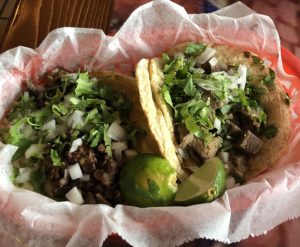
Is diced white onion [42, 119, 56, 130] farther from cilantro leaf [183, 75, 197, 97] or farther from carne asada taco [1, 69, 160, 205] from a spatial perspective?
cilantro leaf [183, 75, 197, 97]

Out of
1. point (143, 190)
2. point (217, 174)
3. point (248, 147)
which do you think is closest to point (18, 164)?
point (143, 190)

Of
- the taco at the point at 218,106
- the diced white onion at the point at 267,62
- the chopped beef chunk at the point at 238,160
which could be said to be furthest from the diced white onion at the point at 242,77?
the chopped beef chunk at the point at 238,160

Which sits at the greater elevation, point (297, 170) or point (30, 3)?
point (30, 3)

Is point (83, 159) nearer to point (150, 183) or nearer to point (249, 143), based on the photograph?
point (150, 183)

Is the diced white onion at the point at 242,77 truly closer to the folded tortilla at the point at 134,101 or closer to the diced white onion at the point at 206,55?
the diced white onion at the point at 206,55

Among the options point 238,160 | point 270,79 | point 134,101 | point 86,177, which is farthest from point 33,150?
point 270,79

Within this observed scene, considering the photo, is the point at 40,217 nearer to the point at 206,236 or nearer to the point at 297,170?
the point at 206,236
